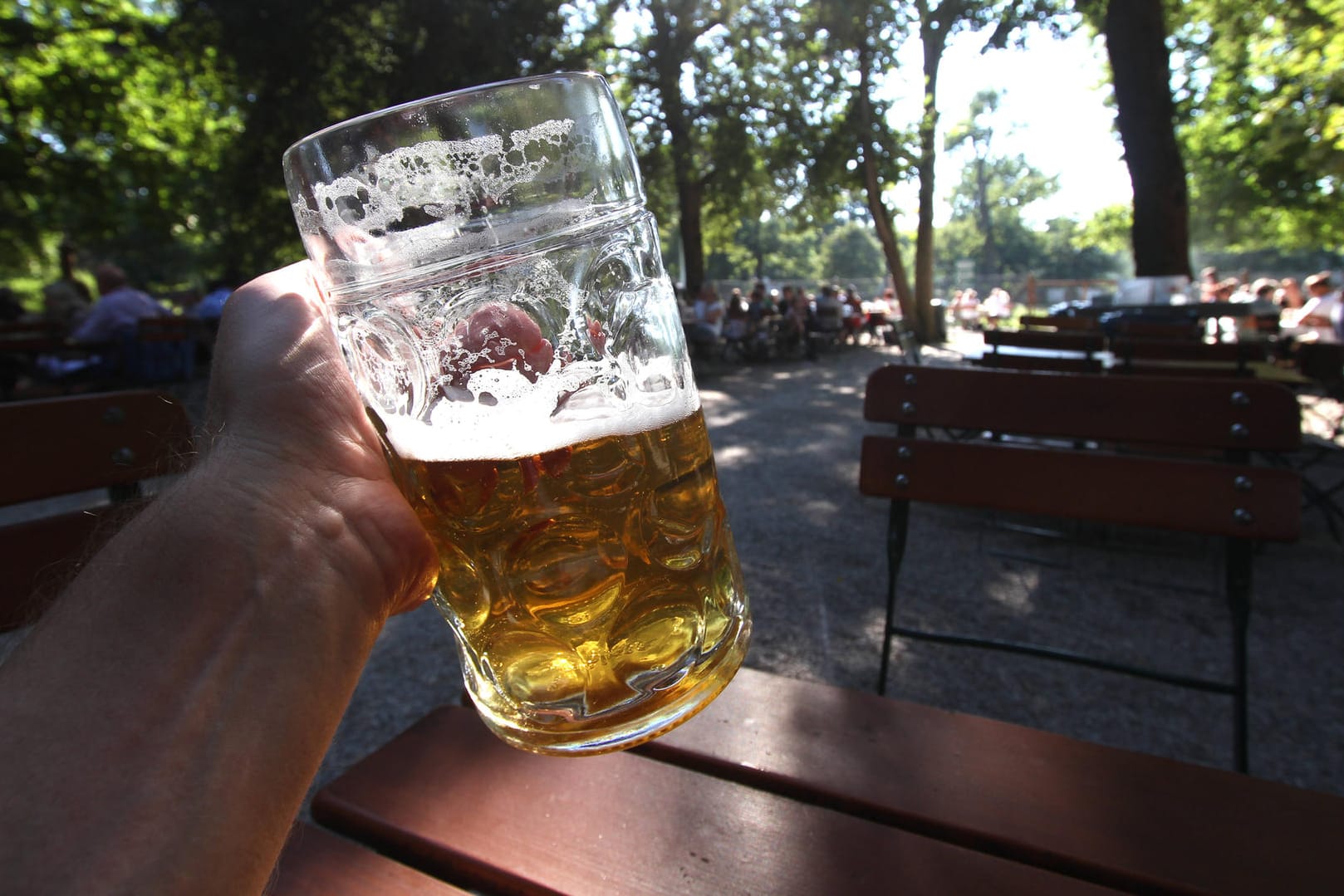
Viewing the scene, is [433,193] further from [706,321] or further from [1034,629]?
[706,321]

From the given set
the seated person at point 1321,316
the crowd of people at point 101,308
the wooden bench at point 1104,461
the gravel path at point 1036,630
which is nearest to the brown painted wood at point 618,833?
the wooden bench at point 1104,461

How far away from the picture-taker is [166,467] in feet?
2.67

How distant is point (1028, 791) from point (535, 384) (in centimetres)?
81

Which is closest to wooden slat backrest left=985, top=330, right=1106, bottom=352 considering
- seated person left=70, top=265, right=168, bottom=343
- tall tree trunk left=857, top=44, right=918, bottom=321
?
seated person left=70, top=265, right=168, bottom=343

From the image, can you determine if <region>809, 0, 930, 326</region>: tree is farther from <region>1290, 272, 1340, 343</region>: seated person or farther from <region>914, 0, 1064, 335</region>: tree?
<region>1290, 272, 1340, 343</region>: seated person

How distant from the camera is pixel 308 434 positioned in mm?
620

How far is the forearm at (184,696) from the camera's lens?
417 mm

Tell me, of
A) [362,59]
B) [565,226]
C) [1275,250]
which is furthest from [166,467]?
[1275,250]

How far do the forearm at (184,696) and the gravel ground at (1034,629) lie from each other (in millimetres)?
1192

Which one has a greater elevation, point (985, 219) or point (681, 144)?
point (681, 144)

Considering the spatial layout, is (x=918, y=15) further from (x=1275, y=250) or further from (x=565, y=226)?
(x=1275, y=250)

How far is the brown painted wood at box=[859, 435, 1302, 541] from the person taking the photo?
154cm

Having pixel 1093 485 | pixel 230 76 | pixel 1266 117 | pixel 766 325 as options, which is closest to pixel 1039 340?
pixel 1093 485

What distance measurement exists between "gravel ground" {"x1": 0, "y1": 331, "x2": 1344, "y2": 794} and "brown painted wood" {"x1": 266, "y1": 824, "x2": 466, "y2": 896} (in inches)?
34.3
